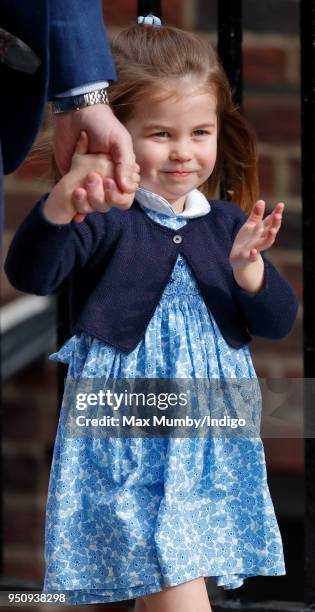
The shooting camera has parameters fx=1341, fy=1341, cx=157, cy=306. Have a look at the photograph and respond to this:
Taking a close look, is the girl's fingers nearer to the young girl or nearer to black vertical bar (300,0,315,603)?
the young girl

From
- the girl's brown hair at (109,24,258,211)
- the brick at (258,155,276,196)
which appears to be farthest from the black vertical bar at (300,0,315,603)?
the brick at (258,155,276,196)

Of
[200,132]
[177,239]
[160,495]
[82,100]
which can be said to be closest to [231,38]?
[200,132]

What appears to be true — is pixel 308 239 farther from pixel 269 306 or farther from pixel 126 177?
pixel 126 177

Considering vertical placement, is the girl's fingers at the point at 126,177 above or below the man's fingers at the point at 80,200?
above

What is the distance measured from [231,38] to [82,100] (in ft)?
1.67

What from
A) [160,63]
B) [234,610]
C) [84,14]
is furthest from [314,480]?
[84,14]

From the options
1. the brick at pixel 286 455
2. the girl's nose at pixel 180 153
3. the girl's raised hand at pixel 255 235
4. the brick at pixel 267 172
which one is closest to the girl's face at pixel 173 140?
the girl's nose at pixel 180 153

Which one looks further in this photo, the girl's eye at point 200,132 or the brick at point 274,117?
the brick at point 274,117

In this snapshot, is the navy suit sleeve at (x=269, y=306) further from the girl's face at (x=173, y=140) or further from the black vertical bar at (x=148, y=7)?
the black vertical bar at (x=148, y=7)

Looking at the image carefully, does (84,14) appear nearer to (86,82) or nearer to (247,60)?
(86,82)

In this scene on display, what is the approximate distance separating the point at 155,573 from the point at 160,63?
756mm

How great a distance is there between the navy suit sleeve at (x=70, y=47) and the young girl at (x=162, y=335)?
0.24 m

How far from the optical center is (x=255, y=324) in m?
2.06

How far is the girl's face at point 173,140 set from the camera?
6.53ft
